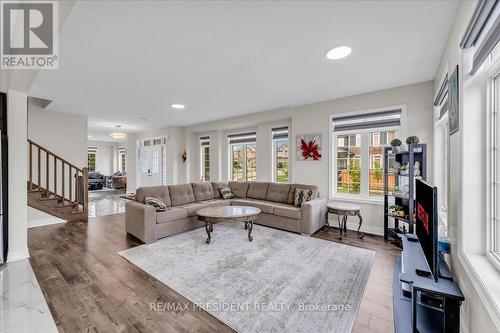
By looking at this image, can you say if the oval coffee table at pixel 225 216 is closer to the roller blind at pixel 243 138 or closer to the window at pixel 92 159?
the roller blind at pixel 243 138

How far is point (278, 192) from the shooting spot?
4.73m

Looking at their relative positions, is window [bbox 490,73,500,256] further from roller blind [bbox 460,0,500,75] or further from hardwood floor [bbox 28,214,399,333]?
hardwood floor [bbox 28,214,399,333]

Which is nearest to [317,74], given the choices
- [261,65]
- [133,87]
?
[261,65]

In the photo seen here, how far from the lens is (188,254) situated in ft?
9.84

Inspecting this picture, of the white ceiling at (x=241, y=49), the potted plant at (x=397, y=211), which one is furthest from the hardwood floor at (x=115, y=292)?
the white ceiling at (x=241, y=49)

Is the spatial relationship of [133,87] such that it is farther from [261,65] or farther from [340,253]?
[340,253]

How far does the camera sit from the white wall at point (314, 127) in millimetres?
3367

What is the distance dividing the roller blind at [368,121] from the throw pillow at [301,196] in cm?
133

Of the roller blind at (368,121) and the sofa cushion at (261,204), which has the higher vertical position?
the roller blind at (368,121)

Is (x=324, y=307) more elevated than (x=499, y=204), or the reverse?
(x=499, y=204)

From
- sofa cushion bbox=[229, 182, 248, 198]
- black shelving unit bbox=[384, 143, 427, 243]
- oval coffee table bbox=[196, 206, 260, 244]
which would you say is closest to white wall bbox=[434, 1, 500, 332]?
black shelving unit bbox=[384, 143, 427, 243]

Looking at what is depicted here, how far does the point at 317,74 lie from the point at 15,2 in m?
2.99

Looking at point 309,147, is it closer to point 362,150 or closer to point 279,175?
point 362,150

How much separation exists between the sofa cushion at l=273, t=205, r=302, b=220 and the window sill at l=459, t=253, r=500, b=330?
237 cm
